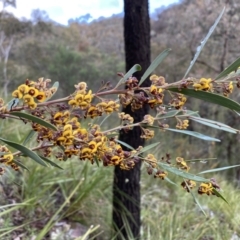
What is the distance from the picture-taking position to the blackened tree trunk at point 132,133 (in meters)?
2.21

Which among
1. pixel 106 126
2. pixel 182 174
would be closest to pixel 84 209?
pixel 182 174

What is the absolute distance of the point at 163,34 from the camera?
13.8 m

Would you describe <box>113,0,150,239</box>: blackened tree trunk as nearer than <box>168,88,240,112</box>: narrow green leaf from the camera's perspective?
No

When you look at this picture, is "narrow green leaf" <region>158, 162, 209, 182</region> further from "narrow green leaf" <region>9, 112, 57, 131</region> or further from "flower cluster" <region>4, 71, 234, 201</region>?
"narrow green leaf" <region>9, 112, 57, 131</region>

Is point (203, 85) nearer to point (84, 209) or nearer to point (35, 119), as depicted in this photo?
point (35, 119)

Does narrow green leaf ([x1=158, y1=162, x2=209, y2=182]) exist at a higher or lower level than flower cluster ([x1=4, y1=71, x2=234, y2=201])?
lower

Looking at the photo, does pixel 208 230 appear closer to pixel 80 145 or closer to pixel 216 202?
pixel 216 202

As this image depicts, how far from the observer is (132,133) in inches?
91.3

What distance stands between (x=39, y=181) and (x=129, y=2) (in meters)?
1.23

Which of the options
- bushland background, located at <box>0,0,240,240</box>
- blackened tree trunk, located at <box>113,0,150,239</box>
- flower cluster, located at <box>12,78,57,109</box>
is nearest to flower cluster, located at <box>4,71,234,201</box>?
flower cluster, located at <box>12,78,57,109</box>

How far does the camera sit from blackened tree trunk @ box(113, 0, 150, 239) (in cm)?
221

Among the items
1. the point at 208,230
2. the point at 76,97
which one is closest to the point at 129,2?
the point at 208,230

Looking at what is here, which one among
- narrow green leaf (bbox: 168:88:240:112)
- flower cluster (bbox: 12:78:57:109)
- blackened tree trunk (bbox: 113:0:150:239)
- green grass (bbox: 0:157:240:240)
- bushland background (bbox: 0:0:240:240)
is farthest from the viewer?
bushland background (bbox: 0:0:240:240)

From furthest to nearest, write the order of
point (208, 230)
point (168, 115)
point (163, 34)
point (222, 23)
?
point (163, 34)
point (222, 23)
point (208, 230)
point (168, 115)
